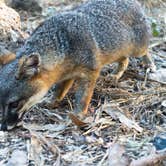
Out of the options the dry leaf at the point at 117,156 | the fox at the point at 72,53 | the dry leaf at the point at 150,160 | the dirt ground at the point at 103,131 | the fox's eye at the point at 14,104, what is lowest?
the dirt ground at the point at 103,131

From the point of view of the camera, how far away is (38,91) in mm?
6156

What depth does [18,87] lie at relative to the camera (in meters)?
5.91

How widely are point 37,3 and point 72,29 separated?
3.50 meters

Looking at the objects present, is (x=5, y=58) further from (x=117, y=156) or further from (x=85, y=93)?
(x=117, y=156)

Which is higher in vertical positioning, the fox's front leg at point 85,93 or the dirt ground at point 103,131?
the fox's front leg at point 85,93

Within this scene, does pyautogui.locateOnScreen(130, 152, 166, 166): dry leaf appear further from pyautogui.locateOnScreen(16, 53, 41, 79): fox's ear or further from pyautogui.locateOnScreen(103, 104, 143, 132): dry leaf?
pyautogui.locateOnScreen(16, 53, 41, 79): fox's ear

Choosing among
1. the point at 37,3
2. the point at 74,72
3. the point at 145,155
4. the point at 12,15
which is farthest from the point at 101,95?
the point at 37,3

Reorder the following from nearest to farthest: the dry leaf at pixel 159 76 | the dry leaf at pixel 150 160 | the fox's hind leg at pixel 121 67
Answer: the dry leaf at pixel 150 160, the dry leaf at pixel 159 76, the fox's hind leg at pixel 121 67

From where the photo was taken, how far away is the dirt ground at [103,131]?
560cm

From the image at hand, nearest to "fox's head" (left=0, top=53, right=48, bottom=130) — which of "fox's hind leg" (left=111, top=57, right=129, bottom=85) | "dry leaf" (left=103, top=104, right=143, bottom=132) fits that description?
"dry leaf" (left=103, top=104, right=143, bottom=132)

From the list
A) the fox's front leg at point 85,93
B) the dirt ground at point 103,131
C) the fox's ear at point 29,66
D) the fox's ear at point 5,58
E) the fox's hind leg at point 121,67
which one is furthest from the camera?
the fox's hind leg at point 121,67

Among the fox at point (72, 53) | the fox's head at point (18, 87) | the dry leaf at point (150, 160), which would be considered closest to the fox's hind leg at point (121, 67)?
the fox at point (72, 53)

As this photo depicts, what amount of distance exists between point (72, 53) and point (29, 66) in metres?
0.75

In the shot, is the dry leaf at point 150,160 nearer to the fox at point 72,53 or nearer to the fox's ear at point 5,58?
the fox at point 72,53
